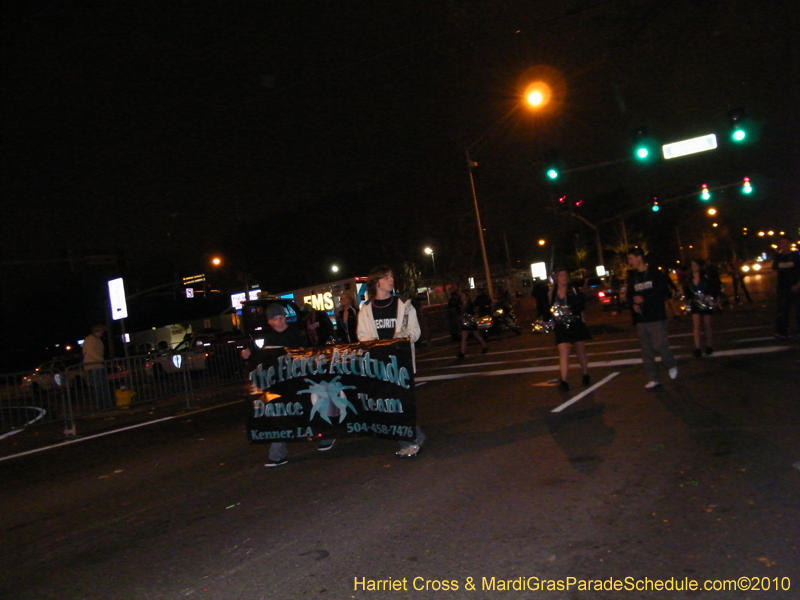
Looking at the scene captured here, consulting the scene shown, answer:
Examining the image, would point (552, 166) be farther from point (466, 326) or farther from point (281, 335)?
point (281, 335)

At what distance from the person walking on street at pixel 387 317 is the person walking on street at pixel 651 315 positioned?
3.51 meters

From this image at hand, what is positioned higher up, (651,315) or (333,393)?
(651,315)

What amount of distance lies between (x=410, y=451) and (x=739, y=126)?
14595 mm

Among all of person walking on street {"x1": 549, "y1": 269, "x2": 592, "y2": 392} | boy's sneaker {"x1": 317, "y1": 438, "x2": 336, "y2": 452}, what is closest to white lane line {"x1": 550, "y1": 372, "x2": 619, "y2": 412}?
person walking on street {"x1": 549, "y1": 269, "x2": 592, "y2": 392}

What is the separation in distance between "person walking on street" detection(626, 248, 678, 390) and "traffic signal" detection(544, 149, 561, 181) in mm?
11217

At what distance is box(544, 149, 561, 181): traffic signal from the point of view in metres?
19.7

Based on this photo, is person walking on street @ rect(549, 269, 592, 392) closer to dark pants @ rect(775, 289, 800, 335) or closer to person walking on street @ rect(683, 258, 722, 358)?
person walking on street @ rect(683, 258, 722, 358)

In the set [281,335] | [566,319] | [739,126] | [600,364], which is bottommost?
[600,364]

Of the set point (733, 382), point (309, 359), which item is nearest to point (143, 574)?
point (309, 359)

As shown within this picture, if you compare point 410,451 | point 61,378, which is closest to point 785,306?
point 410,451

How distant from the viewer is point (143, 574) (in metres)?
4.40

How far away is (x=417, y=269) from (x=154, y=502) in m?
32.6

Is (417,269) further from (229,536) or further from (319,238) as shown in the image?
(229,536)

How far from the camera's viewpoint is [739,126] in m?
17.1
